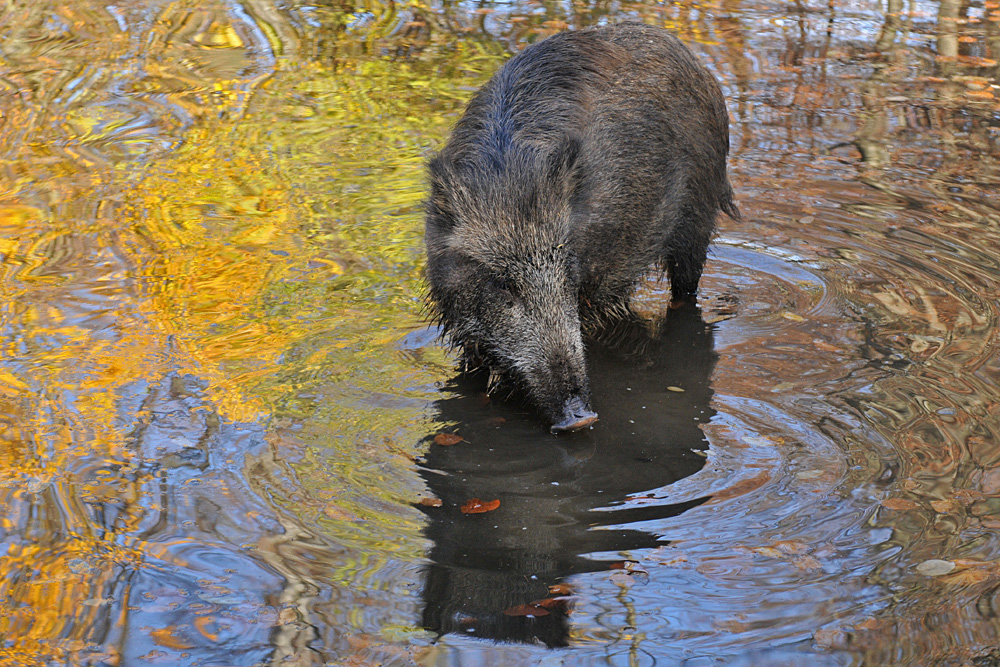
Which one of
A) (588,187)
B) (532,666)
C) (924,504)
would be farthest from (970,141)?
(532,666)

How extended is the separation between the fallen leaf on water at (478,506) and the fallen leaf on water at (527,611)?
1.81ft

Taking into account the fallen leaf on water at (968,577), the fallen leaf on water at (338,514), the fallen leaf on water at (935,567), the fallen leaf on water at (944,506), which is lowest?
the fallen leaf on water at (944,506)

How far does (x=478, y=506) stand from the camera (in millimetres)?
3717

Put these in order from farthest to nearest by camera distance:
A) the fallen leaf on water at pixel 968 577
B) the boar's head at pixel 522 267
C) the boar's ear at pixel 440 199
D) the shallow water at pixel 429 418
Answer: the boar's ear at pixel 440 199 < the boar's head at pixel 522 267 < the fallen leaf on water at pixel 968 577 < the shallow water at pixel 429 418

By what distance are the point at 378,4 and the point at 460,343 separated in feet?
23.8

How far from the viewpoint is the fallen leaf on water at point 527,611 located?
10.4ft

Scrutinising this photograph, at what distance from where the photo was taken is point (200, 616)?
3086 millimetres

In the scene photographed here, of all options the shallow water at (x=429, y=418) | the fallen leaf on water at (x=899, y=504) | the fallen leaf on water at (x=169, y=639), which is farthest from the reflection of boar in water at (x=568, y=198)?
the fallen leaf on water at (x=169, y=639)

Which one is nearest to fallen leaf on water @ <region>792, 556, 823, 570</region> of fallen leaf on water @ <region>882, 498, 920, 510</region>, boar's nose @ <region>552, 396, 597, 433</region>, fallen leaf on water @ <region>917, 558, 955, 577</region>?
fallen leaf on water @ <region>917, 558, 955, 577</region>

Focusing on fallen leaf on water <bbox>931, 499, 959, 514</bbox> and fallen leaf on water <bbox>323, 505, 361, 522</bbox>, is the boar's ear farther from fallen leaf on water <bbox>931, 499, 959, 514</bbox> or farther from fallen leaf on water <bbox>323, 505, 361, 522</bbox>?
fallen leaf on water <bbox>931, 499, 959, 514</bbox>

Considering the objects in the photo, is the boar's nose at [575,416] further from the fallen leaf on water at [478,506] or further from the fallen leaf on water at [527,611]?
the fallen leaf on water at [527,611]

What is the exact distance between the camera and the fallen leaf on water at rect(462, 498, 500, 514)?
3.69m

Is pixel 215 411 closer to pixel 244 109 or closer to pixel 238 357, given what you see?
pixel 238 357

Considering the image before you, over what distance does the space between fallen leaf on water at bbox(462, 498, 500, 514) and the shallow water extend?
50 millimetres
